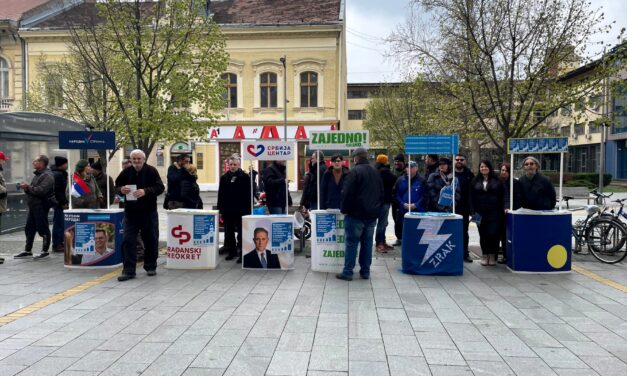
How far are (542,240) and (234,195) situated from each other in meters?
5.31

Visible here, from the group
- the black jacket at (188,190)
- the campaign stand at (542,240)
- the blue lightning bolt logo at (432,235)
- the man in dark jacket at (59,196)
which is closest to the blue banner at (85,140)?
the man in dark jacket at (59,196)

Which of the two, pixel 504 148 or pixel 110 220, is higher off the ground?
pixel 504 148

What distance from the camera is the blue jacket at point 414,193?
31.2ft

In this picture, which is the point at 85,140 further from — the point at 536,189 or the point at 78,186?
the point at 536,189

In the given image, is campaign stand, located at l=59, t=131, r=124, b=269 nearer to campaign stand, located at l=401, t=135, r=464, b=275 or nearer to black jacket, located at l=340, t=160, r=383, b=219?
black jacket, located at l=340, t=160, r=383, b=219

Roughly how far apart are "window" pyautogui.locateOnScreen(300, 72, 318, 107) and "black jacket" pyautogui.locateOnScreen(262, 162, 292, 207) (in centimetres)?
2359

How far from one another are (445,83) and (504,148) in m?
2.13

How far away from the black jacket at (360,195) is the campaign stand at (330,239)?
691mm

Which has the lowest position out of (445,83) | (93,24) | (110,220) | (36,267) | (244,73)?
(36,267)

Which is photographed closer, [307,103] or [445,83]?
[445,83]

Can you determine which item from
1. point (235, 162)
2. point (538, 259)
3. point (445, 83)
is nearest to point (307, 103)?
point (445, 83)

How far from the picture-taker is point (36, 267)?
8.43 m

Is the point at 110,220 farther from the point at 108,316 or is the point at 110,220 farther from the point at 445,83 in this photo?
the point at 445,83

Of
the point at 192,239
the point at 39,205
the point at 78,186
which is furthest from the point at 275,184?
the point at 39,205
